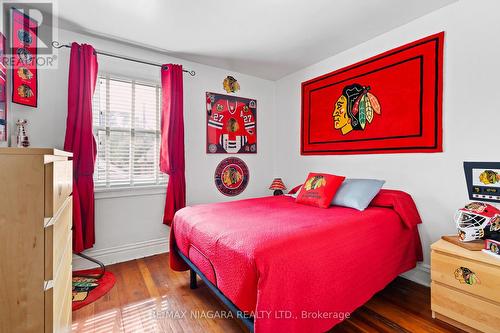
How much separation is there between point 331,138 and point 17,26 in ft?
10.8

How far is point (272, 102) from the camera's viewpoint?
4008 millimetres

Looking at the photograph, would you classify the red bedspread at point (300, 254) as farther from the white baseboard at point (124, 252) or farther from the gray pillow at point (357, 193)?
the white baseboard at point (124, 252)

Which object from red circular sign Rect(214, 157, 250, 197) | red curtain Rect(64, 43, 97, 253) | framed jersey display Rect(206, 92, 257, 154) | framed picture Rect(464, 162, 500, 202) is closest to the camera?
framed picture Rect(464, 162, 500, 202)

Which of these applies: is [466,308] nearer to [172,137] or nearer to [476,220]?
[476,220]

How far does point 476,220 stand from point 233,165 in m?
2.68

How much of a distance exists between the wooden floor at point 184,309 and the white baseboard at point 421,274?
70mm

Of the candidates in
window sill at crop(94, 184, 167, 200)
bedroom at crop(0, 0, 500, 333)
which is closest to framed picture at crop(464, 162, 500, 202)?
bedroom at crop(0, 0, 500, 333)

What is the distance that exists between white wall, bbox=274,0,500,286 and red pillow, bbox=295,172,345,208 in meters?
0.54

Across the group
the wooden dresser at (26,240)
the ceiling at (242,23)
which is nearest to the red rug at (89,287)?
the wooden dresser at (26,240)

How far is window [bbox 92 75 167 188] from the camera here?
265 centimetres

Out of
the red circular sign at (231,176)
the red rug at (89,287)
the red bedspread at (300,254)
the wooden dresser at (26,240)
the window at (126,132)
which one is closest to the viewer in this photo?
the wooden dresser at (26,240)

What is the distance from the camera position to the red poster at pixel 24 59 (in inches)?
79.9

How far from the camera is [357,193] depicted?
2.25m

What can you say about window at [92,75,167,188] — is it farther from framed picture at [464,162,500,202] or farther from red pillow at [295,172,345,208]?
framed picture at [464,162,500,202]
